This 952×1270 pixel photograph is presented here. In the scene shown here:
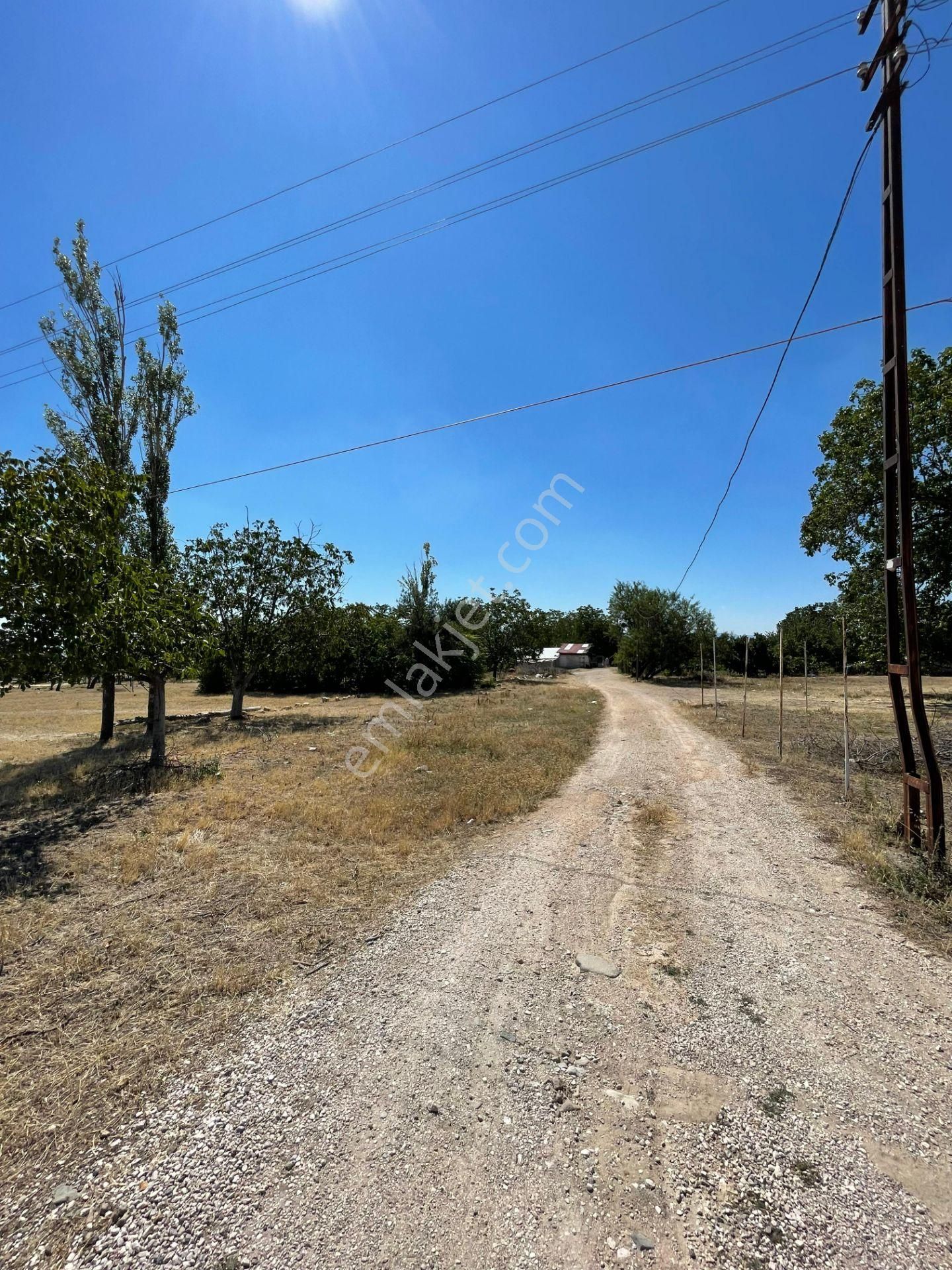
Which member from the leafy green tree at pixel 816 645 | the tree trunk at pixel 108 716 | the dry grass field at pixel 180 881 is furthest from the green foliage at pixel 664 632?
the tree trunk at pixel 108 716

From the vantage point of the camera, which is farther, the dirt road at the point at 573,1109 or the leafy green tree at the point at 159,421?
the leafy green tree at the point at 159,421

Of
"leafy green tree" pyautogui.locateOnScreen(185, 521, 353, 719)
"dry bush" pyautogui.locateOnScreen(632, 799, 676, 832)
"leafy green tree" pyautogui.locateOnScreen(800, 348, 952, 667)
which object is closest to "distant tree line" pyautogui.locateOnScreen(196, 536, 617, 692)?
"leafy green tree" pyautogui.locateOnScreen(185, 521, 353, 719)

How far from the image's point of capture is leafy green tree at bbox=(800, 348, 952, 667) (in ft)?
47.0

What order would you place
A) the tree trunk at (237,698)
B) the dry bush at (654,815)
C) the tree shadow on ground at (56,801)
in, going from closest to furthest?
the tree shadow on ground at (56,801), the dry bush at (654,815), the tree trunk at (237,698)

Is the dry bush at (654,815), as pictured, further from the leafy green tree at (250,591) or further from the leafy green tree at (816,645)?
the leafy green tree at (816,645)

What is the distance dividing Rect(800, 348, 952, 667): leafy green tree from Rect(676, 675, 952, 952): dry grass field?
2996 millimetres

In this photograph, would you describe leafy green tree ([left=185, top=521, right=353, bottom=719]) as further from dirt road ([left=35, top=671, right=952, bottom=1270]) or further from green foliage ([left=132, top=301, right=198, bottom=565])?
dirt road ([left=35, top=671, right=952, bottom=1270])

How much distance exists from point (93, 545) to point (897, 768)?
39.9 feet

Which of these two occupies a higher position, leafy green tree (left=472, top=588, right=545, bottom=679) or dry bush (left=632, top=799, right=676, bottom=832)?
leafy green tree (left=472, top=588, right=545, bottom=679)

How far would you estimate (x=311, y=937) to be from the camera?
3.59 meters

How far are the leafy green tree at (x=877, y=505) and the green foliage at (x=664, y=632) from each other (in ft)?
52.2

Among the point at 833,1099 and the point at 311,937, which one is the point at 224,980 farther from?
the point at 833,1099

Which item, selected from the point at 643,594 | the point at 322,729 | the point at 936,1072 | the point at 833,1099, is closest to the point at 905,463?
the point at 936,1072

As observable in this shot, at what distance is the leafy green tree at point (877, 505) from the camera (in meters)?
14.3
